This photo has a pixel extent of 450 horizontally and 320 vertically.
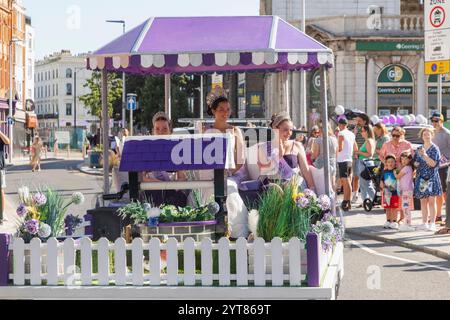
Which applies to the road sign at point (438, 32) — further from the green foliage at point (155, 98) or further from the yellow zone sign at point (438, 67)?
the green foliage at point (155, 98)

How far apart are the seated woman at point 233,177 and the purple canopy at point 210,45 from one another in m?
1.08

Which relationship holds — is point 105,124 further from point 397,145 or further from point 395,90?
point 395,90

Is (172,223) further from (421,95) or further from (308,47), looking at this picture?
(421,95)

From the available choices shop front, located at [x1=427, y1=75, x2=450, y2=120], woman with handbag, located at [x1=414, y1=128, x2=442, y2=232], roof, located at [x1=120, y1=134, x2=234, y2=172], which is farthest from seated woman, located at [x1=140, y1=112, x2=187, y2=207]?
shop front, located at [x1=427, y1=75, x2=450, y2=120]

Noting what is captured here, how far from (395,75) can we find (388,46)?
1.43m

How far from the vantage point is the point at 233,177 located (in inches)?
418

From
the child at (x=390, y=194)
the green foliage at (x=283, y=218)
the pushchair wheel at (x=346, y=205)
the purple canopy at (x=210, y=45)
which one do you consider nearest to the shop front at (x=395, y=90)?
the pushchair wheel at (x=346, y=205)

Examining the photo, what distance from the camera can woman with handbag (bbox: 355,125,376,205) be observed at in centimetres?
2036

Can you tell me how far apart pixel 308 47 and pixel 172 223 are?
7.41 feet

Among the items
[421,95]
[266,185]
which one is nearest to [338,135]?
[266,185]

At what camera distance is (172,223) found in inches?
348

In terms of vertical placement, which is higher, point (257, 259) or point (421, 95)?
point (421, 95)

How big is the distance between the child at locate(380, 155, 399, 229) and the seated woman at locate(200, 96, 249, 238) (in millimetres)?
6250

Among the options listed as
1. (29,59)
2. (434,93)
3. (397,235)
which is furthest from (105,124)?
(29,59)
